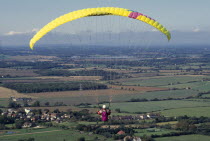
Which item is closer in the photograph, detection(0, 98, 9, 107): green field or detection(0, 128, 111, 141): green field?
detection(0, 128, 111, 141): green field

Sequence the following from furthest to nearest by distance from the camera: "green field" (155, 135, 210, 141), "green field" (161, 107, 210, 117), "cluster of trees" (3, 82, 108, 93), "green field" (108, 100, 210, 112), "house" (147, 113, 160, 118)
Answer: "cluster of trees" (3, 82, 108, 93) < "green field" (108, 100, 210, 112) < "green field" (161, 107, 210, 117) < "house" (147, 113, 160, 118) < "green field" (155, 135, 210, 141)

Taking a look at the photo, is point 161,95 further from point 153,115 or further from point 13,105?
point 13,105

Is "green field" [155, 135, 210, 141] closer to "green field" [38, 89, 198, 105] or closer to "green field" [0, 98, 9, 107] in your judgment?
"green field" [38, 89, 198, 105]

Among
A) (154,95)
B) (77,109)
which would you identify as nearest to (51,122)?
(77,109)

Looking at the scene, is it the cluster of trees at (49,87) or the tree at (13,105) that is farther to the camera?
the cluster of trees at (49,87)

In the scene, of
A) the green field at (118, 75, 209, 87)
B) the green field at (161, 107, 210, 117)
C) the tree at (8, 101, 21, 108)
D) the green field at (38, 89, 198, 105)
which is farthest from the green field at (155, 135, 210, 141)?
the green field at (118, 75, 209, 87)

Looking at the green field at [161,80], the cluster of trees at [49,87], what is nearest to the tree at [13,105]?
the cluster of trees at [49,87]

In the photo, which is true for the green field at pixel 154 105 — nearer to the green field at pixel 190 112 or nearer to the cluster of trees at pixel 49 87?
the green field at pixel 190 112
